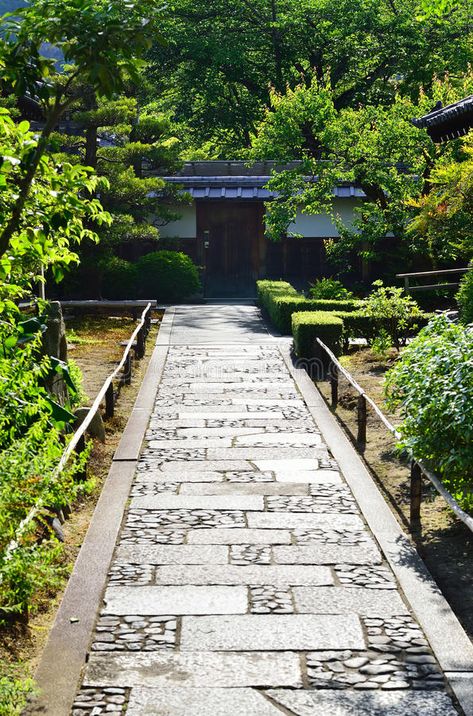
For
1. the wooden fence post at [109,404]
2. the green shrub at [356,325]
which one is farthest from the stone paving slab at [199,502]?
the green shrub at [356,325]

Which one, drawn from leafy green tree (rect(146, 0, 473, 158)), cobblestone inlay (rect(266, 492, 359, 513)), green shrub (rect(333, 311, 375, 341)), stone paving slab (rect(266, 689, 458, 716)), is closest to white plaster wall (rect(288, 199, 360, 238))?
leafy green tree (rect(146, 0, 473, 158))

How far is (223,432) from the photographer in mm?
12516

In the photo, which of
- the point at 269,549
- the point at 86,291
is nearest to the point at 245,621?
the point at 269,549

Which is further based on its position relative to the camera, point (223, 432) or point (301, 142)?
point (301, 142)

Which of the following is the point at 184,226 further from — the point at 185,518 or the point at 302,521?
the point at 302,521

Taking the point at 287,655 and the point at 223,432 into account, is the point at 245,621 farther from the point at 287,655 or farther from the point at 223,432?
the point at 223,432

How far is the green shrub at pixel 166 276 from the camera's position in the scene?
95.1ft

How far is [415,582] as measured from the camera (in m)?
7.24

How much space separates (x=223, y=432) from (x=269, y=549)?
4551 mm

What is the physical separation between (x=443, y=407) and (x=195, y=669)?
126 inches

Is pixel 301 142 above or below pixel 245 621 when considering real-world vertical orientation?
above

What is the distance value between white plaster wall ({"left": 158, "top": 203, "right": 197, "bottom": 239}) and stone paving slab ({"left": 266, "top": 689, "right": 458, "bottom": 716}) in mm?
27572

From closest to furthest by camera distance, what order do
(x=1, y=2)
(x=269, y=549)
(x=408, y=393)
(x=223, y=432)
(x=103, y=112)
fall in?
(x=269, y=549) < (x=408, y=393) < (x=223, y=432) < (x=103, y=112) < (x=1, y=2)

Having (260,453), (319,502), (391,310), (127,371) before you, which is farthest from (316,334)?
(319,502)
